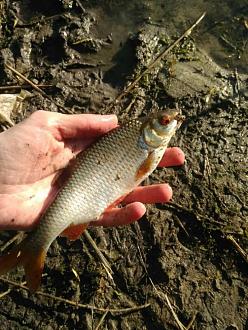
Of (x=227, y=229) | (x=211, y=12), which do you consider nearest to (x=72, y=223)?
(x=227, y=229)

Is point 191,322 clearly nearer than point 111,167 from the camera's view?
No

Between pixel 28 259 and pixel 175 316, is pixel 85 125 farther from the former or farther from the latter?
pixel 175 316

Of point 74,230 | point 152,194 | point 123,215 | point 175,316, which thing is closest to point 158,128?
point 152,194

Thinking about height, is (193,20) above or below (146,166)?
above

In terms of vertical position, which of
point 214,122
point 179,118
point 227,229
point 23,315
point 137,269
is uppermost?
point 179,118

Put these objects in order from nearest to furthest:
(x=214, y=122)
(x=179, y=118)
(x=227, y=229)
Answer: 1. (x=179, y=118)
2. (x=227, y=229)
3. (x=214, y=122)

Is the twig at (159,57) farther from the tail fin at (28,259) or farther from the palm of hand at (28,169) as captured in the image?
the tail fin at (28,259)

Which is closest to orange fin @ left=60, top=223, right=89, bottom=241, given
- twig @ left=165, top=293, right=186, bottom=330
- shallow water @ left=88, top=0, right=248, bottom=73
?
twig @ left=165, top=293, right=186, bottom=330

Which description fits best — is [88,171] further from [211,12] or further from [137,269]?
[211,12]
